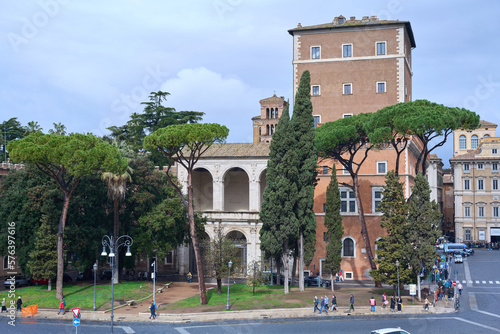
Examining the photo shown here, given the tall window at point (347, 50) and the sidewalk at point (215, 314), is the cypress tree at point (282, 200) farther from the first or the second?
the tall window at point (347, 50)

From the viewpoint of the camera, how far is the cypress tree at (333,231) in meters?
41.2

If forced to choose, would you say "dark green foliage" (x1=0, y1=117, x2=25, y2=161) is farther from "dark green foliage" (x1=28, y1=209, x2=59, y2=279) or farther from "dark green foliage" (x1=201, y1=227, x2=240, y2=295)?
"dark green foliage" (x1=201, y1=227, x2=240, y2=295)

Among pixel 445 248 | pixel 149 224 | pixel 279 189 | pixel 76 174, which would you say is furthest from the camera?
pixel 445 248

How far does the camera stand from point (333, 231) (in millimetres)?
42375

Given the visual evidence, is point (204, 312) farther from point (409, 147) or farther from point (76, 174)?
point (409, 147)

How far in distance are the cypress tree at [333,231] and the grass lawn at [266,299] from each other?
79.0 inches

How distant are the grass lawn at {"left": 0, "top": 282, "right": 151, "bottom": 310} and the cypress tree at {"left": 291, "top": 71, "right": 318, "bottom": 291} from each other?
12.4m

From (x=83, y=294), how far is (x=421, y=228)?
79.4 feet

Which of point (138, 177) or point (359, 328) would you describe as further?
point (138, 177)

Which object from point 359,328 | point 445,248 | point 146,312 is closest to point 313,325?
point 359,328

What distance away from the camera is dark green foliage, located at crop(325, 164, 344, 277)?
4119 cm

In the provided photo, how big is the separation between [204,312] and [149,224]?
1196cm

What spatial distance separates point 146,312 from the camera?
3431 cm

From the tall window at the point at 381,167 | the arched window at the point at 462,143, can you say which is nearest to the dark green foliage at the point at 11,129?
the tall window at the point at 381,167
